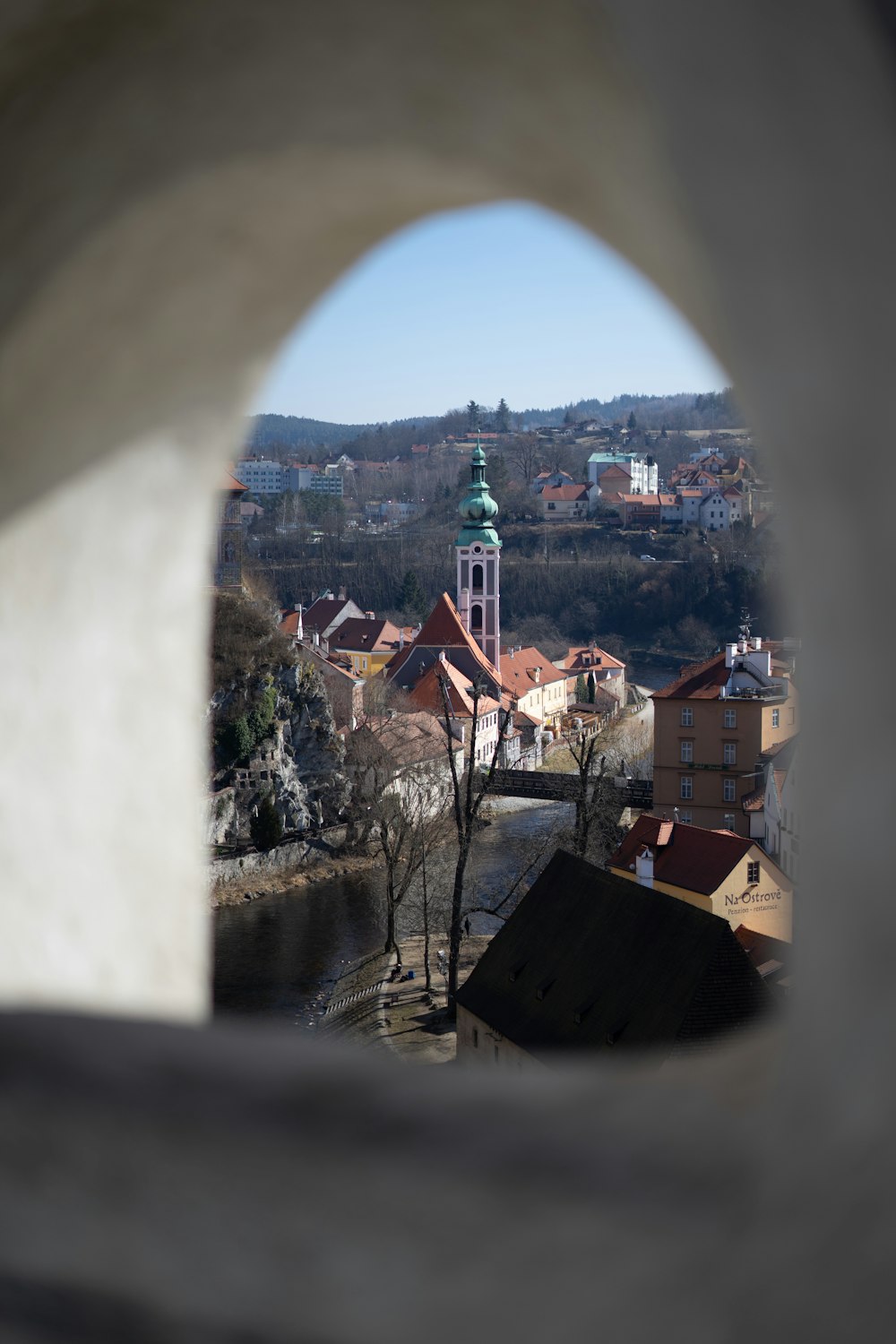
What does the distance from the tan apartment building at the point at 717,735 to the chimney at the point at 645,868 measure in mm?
5387

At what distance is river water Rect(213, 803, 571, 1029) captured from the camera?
22375mm

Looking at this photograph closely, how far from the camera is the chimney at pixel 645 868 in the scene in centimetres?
1802

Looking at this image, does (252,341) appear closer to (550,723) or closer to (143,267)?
(143,267)

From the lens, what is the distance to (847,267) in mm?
735

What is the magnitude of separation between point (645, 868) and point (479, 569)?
29621mm

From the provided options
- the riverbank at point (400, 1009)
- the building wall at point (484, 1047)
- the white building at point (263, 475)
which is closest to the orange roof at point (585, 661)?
the riverbank at point (400, 1009)

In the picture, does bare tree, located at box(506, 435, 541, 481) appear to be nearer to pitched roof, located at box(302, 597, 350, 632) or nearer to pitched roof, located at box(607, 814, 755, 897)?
pitched roof, located at box(302, 597, 350, 632)

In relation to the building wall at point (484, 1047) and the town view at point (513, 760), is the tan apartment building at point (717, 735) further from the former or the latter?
the building wall at point (484, 1047)

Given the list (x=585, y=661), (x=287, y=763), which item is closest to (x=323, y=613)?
(x=585, y=661)

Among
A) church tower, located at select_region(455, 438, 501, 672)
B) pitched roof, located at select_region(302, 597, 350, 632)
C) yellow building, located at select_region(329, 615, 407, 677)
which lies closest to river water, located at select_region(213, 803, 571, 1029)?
church tower, located at select_region(455, 438, 501, 672)

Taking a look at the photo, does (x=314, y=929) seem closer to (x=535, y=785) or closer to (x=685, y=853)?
(x=535, y=785)

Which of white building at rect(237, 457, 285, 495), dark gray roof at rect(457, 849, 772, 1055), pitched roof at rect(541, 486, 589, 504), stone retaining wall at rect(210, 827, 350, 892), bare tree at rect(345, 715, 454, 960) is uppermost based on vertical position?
white building at rect(237, 457, 285, 495)

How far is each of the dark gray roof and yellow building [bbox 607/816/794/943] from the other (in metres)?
3.09

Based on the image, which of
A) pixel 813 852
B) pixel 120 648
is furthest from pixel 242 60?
pixel 813 852
